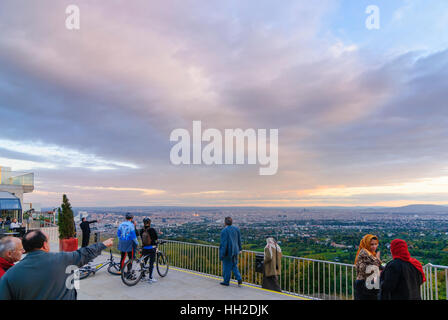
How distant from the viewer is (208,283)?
8.01m

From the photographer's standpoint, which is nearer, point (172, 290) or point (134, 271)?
point (172, 290)

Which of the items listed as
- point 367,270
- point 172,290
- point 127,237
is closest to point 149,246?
point 127,237

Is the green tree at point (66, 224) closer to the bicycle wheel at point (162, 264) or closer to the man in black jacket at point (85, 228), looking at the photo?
the man in black jacket at point (85, 228)

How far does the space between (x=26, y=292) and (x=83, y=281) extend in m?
6.57

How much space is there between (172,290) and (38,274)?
5.44 metres

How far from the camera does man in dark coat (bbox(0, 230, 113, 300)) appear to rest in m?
2.44

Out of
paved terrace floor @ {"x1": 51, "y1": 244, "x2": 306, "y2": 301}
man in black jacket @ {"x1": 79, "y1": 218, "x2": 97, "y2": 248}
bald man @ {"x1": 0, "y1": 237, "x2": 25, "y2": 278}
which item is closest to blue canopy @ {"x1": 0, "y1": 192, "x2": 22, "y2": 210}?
man in black jacket @ {"x1": 79, "y1": 218, "x2": 97, "y2": 248}

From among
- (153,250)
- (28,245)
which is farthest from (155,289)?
(28,245)

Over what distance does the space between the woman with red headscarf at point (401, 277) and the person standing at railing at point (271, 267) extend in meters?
3.50

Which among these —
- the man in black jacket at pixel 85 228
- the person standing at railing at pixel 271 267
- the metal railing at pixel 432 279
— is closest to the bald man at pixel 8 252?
the person standing at railing at pixel 271 267

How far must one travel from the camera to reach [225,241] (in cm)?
771

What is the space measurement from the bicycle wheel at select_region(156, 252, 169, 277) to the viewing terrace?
0.20 metres

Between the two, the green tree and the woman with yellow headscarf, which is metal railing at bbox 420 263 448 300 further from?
the green tree

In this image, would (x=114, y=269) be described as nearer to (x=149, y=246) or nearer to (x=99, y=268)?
(x=99, y=268)
